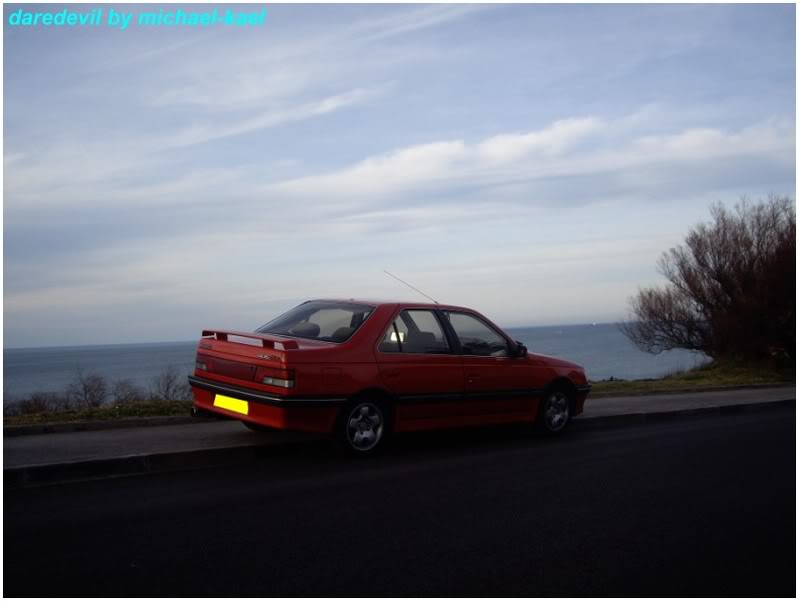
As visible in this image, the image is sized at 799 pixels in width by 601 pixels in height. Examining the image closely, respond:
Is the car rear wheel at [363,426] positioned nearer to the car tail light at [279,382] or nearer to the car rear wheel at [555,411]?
the car tail light at [279,382]

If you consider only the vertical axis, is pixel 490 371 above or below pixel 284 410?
above

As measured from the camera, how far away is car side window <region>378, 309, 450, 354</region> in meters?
9.11

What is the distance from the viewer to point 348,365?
8516 millimetres

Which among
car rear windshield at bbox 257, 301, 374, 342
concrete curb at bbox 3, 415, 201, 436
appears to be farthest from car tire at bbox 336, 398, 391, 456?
concrete curb at bbox 3, 415, 201, 436

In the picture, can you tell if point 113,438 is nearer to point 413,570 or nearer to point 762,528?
point 413,570

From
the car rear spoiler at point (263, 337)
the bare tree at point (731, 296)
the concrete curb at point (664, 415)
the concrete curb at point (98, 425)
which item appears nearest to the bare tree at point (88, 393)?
the concrete curb at point (98, 425)

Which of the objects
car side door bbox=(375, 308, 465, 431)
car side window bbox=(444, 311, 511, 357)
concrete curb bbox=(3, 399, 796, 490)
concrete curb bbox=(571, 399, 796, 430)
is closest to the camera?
concrete curb bbox=(3, 399, 796, 490)

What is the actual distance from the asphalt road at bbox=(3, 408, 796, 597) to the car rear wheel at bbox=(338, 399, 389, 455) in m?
0.23

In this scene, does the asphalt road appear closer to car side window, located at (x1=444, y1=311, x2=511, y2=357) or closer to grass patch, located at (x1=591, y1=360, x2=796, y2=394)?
car side window, located at (x1=444, y1=311, x2=511, y2=357)

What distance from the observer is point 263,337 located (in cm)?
848

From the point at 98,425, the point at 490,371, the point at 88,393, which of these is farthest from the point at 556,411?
the point at 88,393

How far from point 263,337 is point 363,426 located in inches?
55.6

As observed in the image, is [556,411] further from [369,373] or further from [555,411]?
[369,373]

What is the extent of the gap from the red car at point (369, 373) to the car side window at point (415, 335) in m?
0.01
